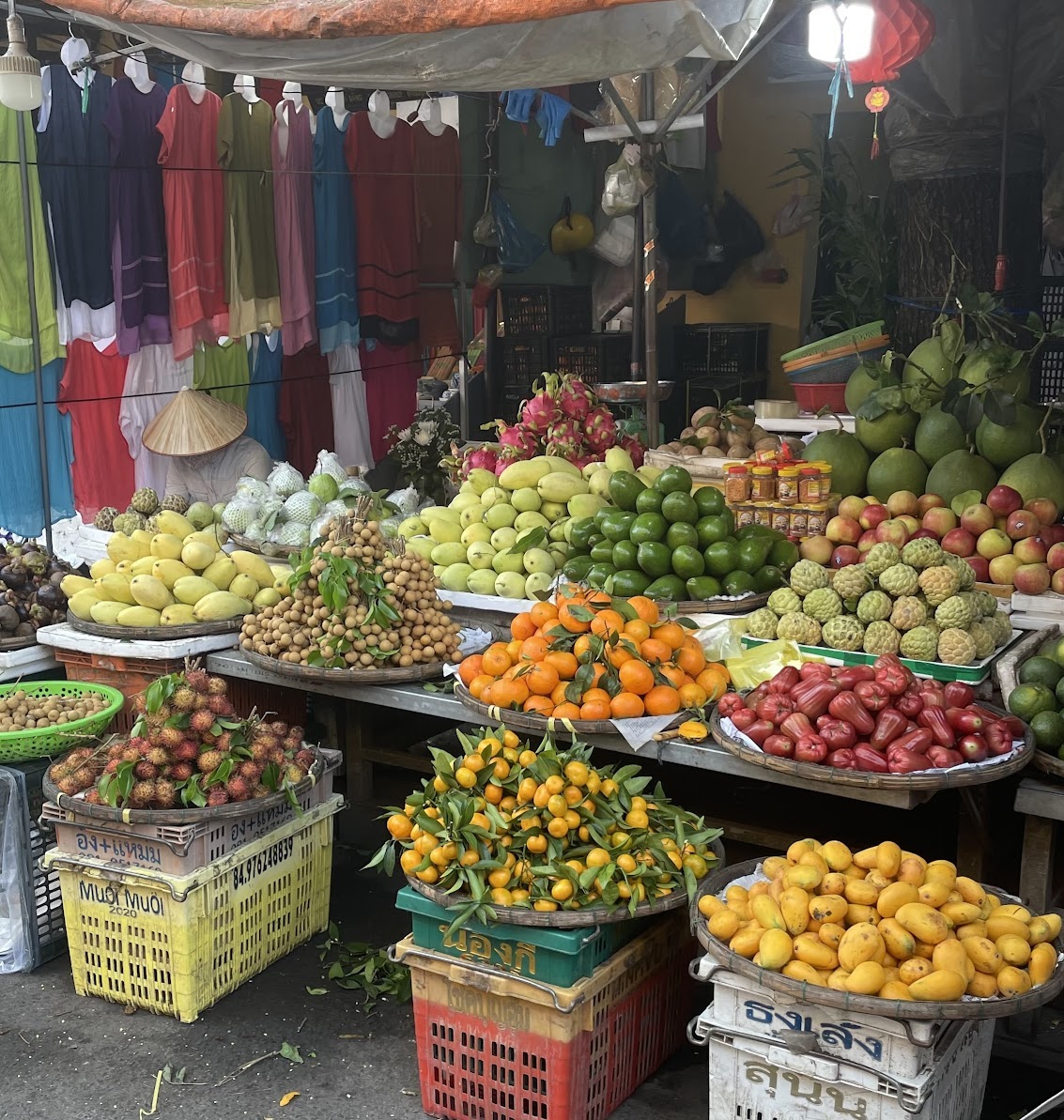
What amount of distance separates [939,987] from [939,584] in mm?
1508

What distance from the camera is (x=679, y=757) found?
3.41 m

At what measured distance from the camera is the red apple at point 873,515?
4.30 metres

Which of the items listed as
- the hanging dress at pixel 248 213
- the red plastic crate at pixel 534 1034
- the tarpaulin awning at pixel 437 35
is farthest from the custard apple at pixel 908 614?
the hanging dress at pixel 248 213

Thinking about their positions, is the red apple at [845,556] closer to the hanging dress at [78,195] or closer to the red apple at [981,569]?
the red apple at [981,569]

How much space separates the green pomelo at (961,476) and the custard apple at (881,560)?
0.73 m

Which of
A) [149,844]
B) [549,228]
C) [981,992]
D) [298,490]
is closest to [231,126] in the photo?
[298,490]

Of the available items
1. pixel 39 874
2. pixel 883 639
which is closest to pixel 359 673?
pixel 39 874

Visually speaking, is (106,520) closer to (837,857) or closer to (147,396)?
(147,396)

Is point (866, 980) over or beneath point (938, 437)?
beneath

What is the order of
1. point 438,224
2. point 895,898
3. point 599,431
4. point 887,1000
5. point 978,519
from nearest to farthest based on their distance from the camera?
point 887,1000 < point 895,898 < point 978,519 < point 599,431 < point 438,224

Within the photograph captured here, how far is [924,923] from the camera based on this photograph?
8.32 ft

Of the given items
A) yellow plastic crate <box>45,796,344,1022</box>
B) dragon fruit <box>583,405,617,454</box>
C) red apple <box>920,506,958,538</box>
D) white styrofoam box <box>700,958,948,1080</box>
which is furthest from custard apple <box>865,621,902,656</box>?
dragon fruit <box>583,405,617,454</box>

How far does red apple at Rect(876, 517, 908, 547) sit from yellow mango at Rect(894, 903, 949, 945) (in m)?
1.71

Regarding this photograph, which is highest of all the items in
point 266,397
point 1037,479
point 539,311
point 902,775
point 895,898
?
point 539,311
